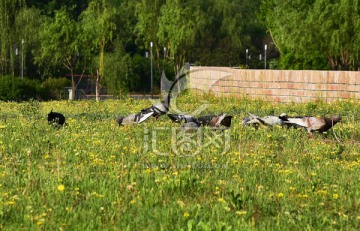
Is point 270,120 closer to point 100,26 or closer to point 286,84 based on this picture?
point 286,84

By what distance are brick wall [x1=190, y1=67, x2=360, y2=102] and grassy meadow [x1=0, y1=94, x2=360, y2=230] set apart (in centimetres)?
1268

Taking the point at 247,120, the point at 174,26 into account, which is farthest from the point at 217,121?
the point at 174,26

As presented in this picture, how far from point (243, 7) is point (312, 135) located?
214ft

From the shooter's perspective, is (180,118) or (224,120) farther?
(180,118)

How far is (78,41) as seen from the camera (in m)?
42.0

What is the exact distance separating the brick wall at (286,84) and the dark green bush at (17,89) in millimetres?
10487

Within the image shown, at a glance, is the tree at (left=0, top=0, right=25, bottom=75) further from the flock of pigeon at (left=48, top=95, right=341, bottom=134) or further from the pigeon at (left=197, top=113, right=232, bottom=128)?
the pigeon at (left=197, top=113, right=232, bottom=128)

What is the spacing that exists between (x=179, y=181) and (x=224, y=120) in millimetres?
5730

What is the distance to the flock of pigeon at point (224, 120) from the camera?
38.5 feet

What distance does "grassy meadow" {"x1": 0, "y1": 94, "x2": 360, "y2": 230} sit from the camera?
589 cm

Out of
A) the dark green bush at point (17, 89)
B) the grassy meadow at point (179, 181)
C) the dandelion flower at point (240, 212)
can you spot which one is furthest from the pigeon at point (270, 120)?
the dark green bush at point (17, 89)

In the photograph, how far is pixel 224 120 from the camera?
12742 millimetres

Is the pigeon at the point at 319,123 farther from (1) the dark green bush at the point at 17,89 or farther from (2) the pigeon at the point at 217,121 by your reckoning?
(1) the dark green bush at the point at 17,89

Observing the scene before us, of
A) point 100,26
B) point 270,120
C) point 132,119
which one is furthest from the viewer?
point 100,26
